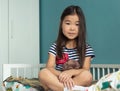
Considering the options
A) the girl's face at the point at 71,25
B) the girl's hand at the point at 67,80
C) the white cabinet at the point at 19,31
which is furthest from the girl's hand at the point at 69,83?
the white cabinet at the point at 19,31

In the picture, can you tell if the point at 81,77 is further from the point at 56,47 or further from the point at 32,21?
the point at 32,21

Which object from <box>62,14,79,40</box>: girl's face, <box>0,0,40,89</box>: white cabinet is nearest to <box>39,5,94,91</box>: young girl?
<box>62,14,79,40</box>: girl's face

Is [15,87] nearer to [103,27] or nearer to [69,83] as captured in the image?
[69,83]

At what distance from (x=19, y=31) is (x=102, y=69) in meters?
0.72

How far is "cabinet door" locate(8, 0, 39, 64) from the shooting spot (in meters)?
2.03

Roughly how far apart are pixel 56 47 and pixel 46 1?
0.73 metres

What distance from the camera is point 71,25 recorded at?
4.97ft

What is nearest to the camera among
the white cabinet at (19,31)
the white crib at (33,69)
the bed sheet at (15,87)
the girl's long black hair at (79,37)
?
the bed sheet at (15,87)

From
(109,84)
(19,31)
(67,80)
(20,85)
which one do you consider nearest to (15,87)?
(20,85)

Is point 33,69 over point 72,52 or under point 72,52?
under

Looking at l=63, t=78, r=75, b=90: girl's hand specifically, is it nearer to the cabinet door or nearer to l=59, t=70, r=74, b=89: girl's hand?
l=59, t=70, r=74, b=89: girl's hand

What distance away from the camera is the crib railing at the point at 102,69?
174 cm

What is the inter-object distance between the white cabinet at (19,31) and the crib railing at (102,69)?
538mm

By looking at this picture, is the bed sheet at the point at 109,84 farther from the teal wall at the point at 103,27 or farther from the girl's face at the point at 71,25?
the teal wall at the point at 103,27
